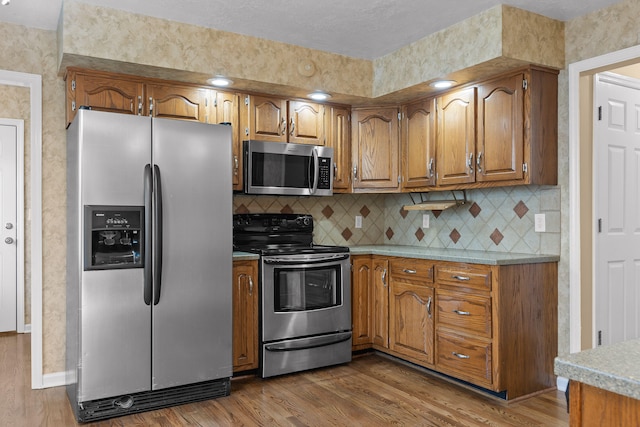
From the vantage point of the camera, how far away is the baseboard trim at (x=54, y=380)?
134 inches

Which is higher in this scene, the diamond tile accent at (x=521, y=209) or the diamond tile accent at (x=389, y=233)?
the diamond tile accent at (x=521, y=209)

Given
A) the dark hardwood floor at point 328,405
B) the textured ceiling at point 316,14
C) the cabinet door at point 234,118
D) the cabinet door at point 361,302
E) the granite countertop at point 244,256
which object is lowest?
the dark hardwood floor at point 328,405

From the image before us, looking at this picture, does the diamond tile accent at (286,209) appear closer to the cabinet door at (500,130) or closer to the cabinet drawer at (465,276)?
the cabinet drawer at (465,276)

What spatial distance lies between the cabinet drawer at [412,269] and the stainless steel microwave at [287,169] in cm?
81

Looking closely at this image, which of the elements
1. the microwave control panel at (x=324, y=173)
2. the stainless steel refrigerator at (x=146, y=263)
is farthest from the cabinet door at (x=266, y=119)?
the stainless steel refrigerator at (x=146, y=263)

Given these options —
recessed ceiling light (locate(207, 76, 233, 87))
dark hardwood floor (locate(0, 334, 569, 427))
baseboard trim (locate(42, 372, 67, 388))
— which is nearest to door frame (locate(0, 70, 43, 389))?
baseboard trim (locate(42, 372, 67, 388))

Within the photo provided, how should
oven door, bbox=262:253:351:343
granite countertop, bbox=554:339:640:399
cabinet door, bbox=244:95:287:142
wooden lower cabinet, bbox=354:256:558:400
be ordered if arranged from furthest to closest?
cabinet door, bbox=244:95:287:142
oven door, bbox=262:253:351:343
wooden lower cabinet, bbox=354:256:558:400
granite countertop, bbox=554:339:640:399

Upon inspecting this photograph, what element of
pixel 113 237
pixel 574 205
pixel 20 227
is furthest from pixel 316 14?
pixel 20 227

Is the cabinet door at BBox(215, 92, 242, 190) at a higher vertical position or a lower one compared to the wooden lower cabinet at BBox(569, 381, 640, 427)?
higher

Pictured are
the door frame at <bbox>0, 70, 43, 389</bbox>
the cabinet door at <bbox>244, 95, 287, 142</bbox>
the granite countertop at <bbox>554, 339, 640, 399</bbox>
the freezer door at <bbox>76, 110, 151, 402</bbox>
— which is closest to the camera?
the granite countertop at <bbox>554, 339, 640, 399</bbox>

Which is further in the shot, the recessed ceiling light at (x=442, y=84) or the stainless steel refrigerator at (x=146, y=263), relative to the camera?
the recessed ceiling light at (x=442, y=84)

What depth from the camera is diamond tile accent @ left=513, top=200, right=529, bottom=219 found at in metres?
3.58

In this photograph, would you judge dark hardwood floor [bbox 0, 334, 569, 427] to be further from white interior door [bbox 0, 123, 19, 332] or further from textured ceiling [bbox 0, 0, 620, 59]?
textured ceiling [bbox 0, 0, 620, 59]

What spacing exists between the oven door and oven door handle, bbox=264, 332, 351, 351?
4cm
